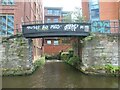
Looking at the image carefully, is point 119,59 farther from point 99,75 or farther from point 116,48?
point 99,75

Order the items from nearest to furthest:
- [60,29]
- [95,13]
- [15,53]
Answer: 1. [60,29]
2. [15,53]
3. [95,13]

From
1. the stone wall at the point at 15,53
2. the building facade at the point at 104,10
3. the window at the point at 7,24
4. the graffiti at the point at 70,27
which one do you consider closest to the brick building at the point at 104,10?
the building facade at the point at 104,10

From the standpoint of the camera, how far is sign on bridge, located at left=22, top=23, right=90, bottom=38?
648 inches

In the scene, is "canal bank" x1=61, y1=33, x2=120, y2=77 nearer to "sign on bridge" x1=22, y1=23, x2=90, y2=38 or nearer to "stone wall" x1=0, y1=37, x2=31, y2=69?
"sign on bridge" x1=22, y1=23, x2=90, y2=38

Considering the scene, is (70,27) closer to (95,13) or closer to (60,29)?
(60,29)

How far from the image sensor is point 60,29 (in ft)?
54.1

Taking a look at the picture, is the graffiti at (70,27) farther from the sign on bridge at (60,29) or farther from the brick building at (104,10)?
the brick building at (104,10)

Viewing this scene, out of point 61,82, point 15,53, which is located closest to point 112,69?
point 61,82

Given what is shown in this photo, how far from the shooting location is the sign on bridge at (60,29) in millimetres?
16469

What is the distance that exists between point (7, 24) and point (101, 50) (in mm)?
10091

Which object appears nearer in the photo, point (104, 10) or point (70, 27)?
point (70, 27)

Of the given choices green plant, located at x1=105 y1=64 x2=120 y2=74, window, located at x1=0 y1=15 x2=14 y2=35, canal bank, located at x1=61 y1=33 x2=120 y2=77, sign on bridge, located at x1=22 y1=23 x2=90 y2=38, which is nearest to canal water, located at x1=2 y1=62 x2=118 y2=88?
green plant, located at x1=105 y1=64 x2=120 y2=74

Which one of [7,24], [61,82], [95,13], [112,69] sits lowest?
[61,82]

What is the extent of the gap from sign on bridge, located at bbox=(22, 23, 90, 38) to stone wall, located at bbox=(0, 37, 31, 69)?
116cm
